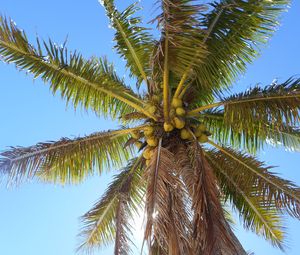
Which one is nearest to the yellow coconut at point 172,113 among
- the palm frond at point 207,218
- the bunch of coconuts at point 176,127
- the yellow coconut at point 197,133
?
the bunch of coconuts at point 176,127

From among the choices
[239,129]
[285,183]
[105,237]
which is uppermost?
[239,129]

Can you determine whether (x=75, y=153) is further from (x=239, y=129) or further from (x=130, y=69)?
(x=239, y=129)

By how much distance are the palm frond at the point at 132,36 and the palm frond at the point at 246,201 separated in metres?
2.23

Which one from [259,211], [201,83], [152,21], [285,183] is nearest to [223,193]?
[259,211]

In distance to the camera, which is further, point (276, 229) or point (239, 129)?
point (276, 229)

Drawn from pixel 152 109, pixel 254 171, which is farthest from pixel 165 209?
pixel 254 171

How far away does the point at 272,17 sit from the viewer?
9164 mm

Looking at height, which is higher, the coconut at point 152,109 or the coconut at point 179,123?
the coconut at point 152,109

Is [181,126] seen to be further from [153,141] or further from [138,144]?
[138,144]

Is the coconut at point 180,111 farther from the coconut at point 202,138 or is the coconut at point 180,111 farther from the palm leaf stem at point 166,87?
the coconut at point 202,138

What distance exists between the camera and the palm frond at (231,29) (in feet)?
29.2

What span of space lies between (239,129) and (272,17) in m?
2.17

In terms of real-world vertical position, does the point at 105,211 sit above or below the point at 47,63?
below

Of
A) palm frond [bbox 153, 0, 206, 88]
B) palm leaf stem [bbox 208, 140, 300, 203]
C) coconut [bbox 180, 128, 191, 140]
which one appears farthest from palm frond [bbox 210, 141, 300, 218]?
palm frond [bbox 153, 0, 206, 88]
